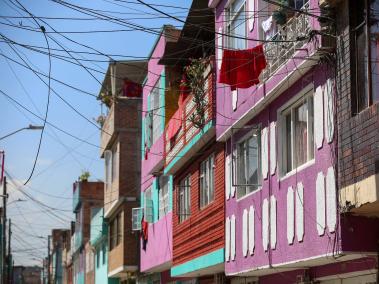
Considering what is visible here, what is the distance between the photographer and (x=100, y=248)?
43156 mm

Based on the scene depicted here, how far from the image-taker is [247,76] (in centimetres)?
1521

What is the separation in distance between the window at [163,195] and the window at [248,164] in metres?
9.07

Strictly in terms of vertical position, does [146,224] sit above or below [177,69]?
below

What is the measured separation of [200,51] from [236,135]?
691 cm

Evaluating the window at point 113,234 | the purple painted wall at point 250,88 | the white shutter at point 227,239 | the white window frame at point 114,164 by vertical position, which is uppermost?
the white window frame at point 114,164

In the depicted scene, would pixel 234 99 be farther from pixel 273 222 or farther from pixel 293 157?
pixel 273 222

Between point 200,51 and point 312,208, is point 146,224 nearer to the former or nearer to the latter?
point 200,51

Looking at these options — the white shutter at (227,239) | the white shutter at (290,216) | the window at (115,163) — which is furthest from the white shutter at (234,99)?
the window at (115,163)

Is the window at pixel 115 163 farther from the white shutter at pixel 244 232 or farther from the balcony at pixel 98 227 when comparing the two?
the white shutter at pixel 244 232

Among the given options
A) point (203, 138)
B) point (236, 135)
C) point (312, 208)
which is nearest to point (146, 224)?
point (203, 138)

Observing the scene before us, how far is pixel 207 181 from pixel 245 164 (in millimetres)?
3571

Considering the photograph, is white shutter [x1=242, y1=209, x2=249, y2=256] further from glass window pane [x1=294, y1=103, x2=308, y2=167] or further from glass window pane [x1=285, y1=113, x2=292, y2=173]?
glass window pane [x1=294, y1=103, x2=308, y2=167]

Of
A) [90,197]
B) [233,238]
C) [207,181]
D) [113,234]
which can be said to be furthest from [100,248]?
[233,238]

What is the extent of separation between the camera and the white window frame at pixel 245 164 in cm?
1602
